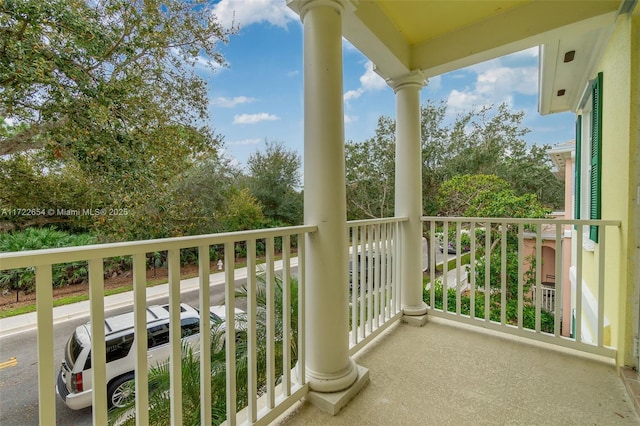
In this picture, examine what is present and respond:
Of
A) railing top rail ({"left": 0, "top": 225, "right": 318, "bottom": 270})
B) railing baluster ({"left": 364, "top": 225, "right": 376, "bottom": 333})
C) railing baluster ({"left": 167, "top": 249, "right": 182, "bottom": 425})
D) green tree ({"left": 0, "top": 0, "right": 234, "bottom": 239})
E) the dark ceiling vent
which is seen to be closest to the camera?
railing top rail ({"left": 0, "top": 225, "right": 318, "bottom": 270})

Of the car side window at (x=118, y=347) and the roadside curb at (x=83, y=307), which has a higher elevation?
the roadside curb at (x=83, y=307)

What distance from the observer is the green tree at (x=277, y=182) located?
3.59 meters

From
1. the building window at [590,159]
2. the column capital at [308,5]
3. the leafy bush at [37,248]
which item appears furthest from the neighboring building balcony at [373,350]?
the column capital at [308,5]

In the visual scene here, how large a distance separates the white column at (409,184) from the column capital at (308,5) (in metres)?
1.18

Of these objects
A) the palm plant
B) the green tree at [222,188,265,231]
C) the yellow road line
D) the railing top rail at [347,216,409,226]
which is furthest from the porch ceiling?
the yellow road line

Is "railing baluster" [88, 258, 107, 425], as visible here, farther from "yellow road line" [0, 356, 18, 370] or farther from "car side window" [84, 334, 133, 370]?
"yellow road line" [0, 356, 18, 370]

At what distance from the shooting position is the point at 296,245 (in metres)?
1.57

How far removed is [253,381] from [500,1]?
2.90 m

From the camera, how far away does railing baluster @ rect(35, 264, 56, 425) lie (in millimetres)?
722

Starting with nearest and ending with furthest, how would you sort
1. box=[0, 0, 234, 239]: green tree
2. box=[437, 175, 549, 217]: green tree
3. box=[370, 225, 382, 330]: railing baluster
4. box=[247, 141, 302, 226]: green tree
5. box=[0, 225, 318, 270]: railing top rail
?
box=[0, 225, 318, 270]: railing top rail → box=[0, 0, 234, 239]: green tree → box=[370, 225, 382, 330]: railing baluster → box=[247, 141, 302, 226]: green tree → box=[437, 175, 549, 217]: green tree

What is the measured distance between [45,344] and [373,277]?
197cm

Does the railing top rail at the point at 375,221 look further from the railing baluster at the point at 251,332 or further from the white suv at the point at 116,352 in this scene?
the white suv at the point at 116,352

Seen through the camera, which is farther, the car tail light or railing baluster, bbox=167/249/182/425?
the car tail light

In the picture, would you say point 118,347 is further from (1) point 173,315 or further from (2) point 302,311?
(2) point 302,311
